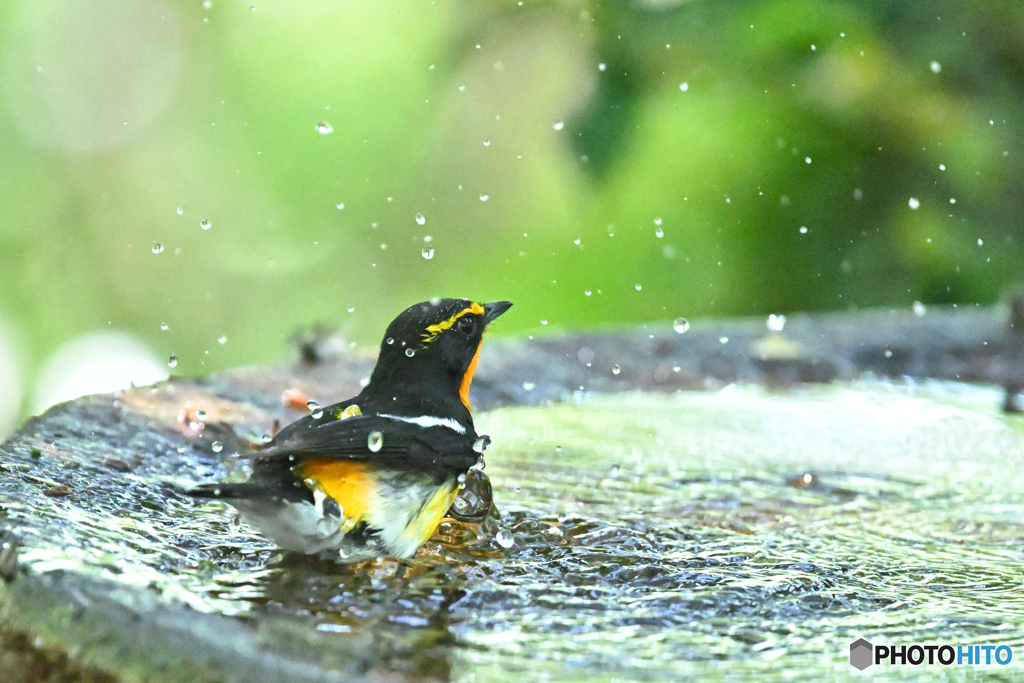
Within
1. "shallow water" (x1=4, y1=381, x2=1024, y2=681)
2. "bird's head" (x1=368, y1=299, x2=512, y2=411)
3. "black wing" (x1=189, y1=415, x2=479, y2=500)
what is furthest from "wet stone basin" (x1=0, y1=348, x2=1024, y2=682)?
"bird's head" (x1=368, y1=299, x2=512, y2=411)

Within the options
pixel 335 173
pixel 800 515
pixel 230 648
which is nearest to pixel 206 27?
pixel 335 173

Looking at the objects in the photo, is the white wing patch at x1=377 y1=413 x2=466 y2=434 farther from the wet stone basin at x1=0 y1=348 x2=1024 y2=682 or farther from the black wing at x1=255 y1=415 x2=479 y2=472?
the wet stone basin at x1=0 y1=348 x2=1024 y2=682

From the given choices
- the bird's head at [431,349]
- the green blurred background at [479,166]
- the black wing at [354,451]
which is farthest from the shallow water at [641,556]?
the green blurred background at [479,166]

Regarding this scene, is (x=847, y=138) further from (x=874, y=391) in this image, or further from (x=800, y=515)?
(x=800, y=515)

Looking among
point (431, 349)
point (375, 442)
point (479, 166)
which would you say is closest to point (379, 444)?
point (375, 442)

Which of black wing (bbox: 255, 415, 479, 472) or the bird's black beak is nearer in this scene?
black wing (bbox: 255, 415, 479, 472)
